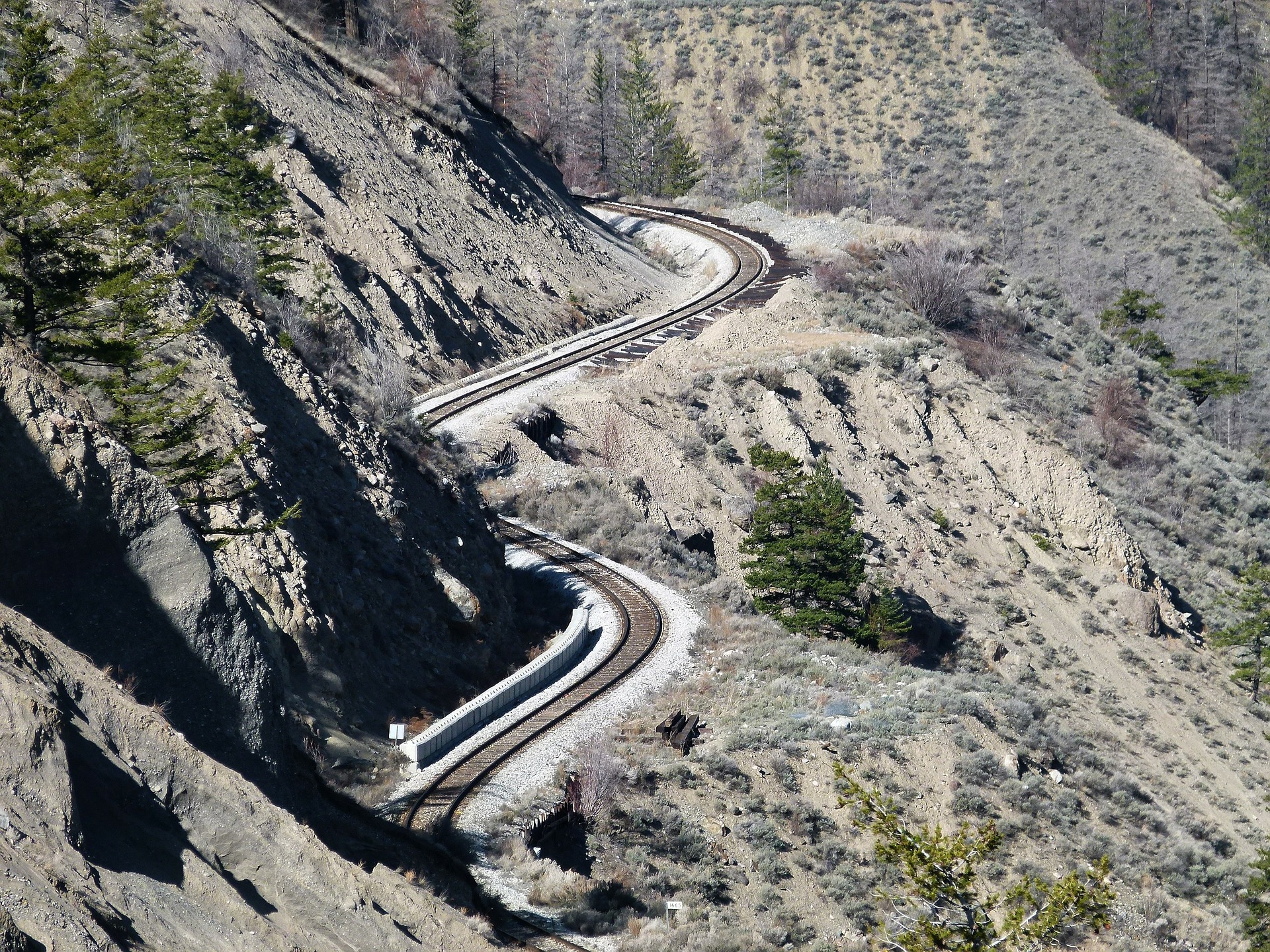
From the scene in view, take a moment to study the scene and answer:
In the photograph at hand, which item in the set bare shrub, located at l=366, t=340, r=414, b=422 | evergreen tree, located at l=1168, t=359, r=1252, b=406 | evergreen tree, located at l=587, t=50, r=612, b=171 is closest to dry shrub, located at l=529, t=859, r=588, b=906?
bare shrub, located at l=366, t=340, r=414, b=422

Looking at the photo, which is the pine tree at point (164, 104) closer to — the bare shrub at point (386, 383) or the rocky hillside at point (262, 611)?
the rocky hillside at point (262, 611)

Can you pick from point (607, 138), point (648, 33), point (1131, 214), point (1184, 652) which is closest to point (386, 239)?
point (1184, 652)

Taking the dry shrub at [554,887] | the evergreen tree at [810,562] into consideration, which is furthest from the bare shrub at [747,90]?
the dry shrub at [554,887]

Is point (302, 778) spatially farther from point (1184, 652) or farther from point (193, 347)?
point (1184, 652)

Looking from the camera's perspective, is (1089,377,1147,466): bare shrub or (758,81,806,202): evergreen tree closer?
(1089,377,1147,466): bare shrub

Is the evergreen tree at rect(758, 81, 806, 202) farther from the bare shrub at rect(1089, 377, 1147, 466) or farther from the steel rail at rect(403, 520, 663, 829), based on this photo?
the steel rail at rect(403, 520, 663, 829)

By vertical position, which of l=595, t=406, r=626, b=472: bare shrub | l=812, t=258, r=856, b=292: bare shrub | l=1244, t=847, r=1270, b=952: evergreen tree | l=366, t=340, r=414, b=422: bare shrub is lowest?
Result: l=1244, t=847, r=1270, b=952: evergreen tree

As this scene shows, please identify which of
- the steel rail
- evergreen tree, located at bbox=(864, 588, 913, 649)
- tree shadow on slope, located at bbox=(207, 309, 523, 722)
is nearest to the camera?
the steel rail
